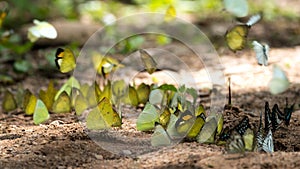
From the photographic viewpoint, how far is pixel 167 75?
11.0 ft

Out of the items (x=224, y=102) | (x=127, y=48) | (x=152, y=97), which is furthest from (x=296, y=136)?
(x=127, y=48)

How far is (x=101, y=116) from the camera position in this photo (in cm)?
215

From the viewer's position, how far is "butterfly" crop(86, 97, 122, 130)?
2.14 meters

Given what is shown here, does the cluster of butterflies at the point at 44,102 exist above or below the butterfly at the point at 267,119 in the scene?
above

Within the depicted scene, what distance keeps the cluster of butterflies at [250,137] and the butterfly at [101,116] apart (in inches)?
17.4

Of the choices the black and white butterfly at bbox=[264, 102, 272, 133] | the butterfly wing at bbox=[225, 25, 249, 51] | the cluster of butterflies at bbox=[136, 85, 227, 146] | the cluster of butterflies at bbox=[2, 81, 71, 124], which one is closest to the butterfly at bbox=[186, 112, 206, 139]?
the cluster of butterflies at bbox=[136, 85, 227, 146]

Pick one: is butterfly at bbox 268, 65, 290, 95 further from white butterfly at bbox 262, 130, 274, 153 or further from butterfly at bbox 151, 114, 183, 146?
butterfly at bbox 151, 114, 183, 146

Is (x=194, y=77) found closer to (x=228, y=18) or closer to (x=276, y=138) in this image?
(x=276, y=138)

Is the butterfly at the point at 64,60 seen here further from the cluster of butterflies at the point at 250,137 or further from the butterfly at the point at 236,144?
the butterfly at the point at 236,144

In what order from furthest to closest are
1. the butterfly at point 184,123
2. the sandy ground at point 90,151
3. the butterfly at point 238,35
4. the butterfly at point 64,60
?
the butterfly at point 64,60
the butterfly at point 238,35
the butterfly at point 184,123
the sandy ground at point 90,151

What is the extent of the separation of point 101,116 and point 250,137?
59cm

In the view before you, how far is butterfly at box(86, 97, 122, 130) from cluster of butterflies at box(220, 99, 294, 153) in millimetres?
443

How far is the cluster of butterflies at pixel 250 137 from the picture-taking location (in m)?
1.84

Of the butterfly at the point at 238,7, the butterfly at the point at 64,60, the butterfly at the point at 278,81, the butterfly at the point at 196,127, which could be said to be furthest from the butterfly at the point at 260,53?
the butterfly at the point at 64,60
